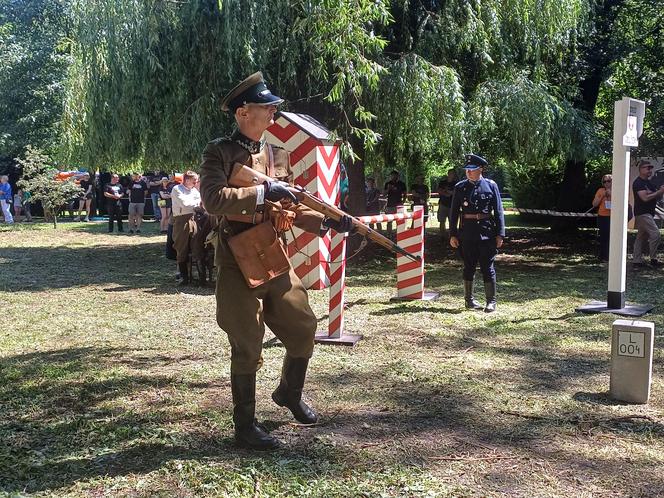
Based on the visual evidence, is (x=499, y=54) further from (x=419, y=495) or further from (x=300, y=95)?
(x=419, y=495)

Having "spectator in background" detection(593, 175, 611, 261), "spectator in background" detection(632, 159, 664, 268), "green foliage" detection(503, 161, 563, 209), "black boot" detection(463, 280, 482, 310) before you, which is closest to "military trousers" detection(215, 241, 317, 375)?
"black boot" detection(463, 280, 482, 310)

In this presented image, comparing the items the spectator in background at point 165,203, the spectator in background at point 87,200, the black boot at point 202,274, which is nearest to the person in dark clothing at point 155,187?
the spectator in background at point 87,200

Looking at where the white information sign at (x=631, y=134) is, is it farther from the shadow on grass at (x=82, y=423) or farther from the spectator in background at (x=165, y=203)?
the spectator in background at (x=165, y=203)

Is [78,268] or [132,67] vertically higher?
[132,67]

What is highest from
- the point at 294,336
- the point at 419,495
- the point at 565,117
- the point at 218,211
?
the point at 565,117

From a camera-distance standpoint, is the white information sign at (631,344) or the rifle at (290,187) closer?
the rifle at (290,187)

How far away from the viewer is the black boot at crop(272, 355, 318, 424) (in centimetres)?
497

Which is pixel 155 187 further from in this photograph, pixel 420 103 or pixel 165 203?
pixel 420 103

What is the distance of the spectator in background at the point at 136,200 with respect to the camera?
74.0ft

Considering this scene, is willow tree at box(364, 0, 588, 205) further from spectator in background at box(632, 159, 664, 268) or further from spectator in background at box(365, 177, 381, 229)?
spectator in background at box(365, 177, 381, 229)

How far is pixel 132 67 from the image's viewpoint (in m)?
13.2

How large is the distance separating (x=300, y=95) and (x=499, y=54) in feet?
13.7

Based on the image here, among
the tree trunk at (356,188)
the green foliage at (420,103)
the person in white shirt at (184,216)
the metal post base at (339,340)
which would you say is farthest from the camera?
the tree trunk at (356,188)

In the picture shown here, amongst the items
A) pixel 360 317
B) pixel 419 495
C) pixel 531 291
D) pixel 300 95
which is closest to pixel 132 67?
pixel 300 95
